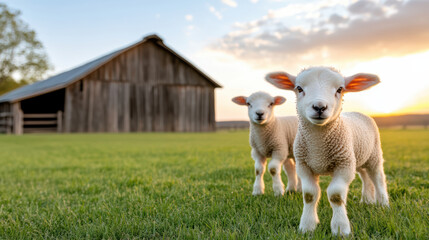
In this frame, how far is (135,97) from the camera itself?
2483 cm

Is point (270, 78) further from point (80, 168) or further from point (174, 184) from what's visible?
point (80, 168)

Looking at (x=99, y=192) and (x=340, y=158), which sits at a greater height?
(x=340, y=158)

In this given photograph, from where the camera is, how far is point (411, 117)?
4750 centimetres

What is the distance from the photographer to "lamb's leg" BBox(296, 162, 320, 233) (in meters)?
2.72

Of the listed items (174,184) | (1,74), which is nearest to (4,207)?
(174,184)

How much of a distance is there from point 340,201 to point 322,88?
0.91m

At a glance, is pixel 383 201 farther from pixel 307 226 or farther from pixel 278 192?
pixel 307 226

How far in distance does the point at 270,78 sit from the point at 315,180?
0.95 metres

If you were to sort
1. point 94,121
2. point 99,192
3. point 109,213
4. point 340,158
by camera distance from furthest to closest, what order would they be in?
point 94,121
point 99,192
point 109,213
point 340,158

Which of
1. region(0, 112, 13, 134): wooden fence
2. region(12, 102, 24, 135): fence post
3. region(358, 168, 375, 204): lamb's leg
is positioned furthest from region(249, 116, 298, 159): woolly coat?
region(0, 112, 13, 134): wooden fence

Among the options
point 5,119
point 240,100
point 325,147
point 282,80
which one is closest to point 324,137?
point 325,147

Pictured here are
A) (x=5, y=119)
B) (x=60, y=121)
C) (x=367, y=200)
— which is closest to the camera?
(x=367, y=200)

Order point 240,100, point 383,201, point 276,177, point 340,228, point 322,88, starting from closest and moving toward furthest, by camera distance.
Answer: point 322,88
point 340,228
point 383,201
point 276,177
point 240,100

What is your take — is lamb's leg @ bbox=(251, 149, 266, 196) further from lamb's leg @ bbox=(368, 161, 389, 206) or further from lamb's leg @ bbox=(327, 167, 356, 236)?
lamb's leg @ bbox=(327, 167, 356, 236)
